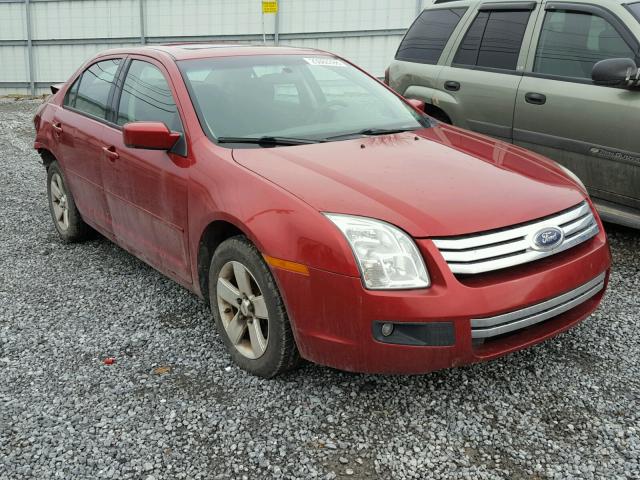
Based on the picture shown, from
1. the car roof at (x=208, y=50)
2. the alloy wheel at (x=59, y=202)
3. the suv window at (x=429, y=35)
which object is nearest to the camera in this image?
the car roof at (x=208, y=50)

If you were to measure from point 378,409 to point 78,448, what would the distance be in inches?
50.2

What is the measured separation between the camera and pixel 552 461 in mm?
2494

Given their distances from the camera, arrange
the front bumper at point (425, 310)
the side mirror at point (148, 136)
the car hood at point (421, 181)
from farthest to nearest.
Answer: the side mirror at point (148, 136), the car hood at point (421, 181), the front bumper at point (425, 310)

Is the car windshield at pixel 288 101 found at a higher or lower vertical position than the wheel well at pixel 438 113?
higher

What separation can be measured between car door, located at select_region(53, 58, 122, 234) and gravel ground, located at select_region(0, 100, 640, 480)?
2.93 ft

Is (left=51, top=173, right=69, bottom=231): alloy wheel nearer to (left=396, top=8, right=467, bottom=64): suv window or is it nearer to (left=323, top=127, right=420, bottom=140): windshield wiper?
(left=323, top=127, right=420, bottom=140): windshield wiper

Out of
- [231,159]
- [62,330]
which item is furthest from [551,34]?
[62,330]

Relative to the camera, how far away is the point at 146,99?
155 inches

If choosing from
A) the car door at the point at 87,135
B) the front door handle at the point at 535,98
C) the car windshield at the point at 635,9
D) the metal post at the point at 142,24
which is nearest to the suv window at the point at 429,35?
the front door handle at the point at 535,98

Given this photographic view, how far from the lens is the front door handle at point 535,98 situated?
16.5 ft

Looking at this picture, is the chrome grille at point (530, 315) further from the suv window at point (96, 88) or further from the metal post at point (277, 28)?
the metal post at point (277, 28)

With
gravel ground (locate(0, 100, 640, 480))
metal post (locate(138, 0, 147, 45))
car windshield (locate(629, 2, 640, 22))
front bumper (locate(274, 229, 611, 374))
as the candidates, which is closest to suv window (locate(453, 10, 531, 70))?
car windshield (locate(629, 2, 640, 22))

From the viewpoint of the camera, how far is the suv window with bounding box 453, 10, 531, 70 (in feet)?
17.7

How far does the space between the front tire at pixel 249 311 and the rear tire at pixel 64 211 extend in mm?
2223
